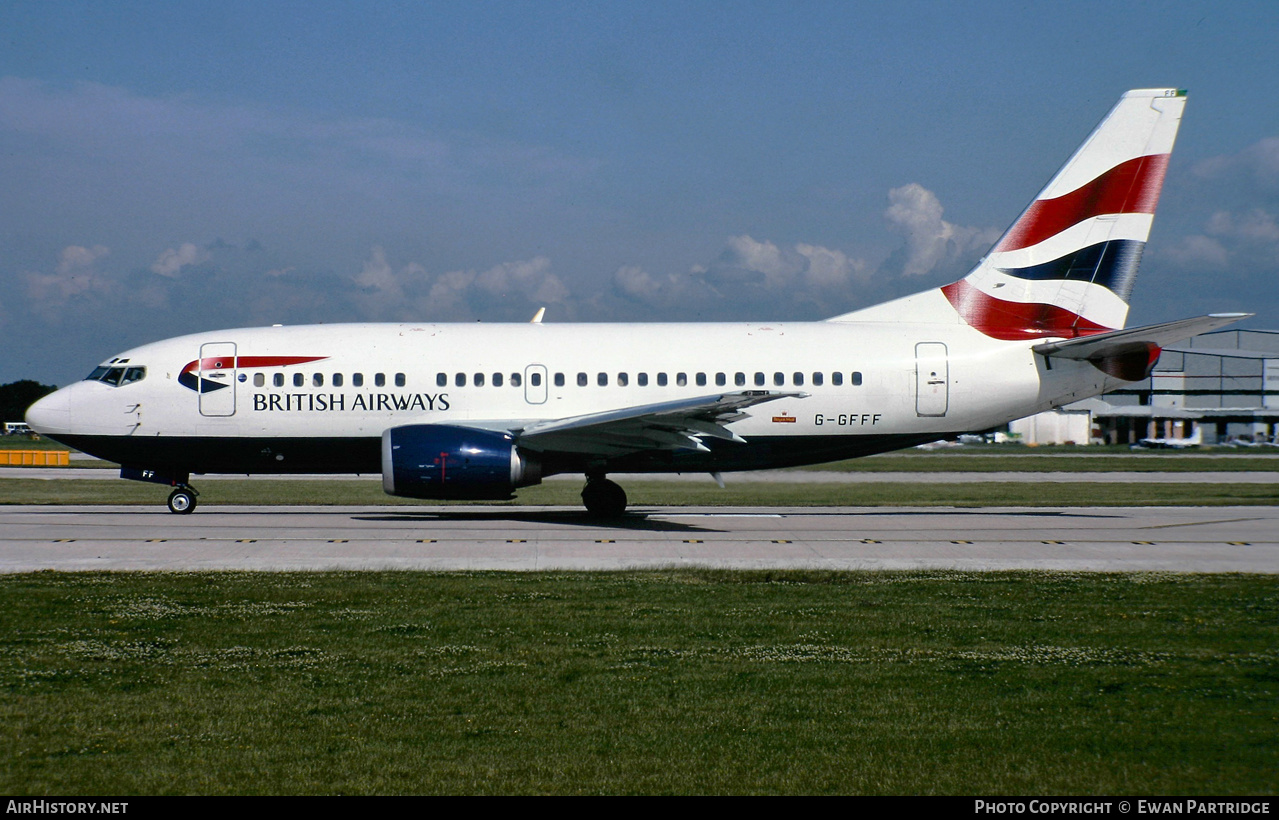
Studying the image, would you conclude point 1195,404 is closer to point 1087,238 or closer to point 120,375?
point 1087,238

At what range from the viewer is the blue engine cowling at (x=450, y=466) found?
1953 centimetres

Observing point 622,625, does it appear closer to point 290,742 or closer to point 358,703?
point 358,703

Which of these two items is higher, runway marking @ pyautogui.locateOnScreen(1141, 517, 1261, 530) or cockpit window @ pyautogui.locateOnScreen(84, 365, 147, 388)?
cockpit window @ pyautogui.locateOnScreen(84, 365, 147, 388)

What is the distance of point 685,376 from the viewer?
22016 millimetres

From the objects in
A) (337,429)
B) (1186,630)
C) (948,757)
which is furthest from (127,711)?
(337,429)

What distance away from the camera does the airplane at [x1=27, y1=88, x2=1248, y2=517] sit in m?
21.8

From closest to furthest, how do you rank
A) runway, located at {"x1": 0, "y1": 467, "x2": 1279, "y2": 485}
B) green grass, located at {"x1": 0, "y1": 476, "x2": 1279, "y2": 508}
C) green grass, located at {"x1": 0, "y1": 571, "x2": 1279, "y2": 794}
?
green grass, located at {"x1": 0, "y1": 571, "x2": 1279, "y2": 794}
green grass, located at {"x1": 0, "y1": 476, "x2": 1279, "y2": 508}
runway, located at {"x1": 0, "y1": 467, "x2": 1279, "y2": 485}

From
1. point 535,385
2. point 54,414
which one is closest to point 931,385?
point 535,385

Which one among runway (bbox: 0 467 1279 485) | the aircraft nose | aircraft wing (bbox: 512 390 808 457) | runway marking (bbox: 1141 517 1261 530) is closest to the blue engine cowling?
aircraft wing (bbox: 512 390 808 457)

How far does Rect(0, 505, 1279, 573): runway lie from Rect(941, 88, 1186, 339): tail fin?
4.45 meters

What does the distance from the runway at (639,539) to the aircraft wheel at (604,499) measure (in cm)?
36

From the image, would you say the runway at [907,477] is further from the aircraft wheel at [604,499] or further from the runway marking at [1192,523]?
the runway marking at [1192,523]

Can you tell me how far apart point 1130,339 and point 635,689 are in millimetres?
16191

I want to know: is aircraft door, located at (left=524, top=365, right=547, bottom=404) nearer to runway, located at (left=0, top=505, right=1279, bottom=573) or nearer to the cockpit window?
runway, located at (left=0, top=505, right=1279, bottom=573)
